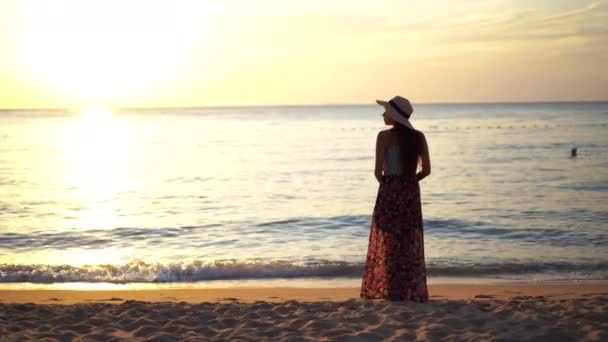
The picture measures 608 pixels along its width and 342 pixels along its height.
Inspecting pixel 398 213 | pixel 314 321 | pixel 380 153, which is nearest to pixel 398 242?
pixel 398 213

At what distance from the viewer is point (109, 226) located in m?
15.4

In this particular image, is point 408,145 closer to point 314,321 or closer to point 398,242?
point 398,242

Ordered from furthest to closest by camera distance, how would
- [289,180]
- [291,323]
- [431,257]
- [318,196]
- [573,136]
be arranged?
[573,136] → [289,180] → [318,196] → [431,257] → [291,323]

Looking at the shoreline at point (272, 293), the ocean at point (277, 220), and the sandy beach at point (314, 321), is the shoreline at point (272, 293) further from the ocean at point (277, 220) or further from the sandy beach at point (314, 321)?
the sandy beach at point (314, 321)

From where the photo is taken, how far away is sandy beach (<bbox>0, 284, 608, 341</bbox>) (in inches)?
235

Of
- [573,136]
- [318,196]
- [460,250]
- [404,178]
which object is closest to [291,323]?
[404,178]

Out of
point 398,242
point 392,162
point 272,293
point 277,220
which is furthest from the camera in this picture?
point 277,220

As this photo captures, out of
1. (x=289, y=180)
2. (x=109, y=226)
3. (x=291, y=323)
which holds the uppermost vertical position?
(x=289, y=180)

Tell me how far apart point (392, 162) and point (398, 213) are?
535 millimetres

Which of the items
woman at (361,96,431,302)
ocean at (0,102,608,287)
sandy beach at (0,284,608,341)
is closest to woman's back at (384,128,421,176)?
woman at (361,96,431,302)

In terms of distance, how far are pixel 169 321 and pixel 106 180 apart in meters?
20.1

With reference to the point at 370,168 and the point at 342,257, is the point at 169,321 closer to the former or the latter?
the point at 342,257

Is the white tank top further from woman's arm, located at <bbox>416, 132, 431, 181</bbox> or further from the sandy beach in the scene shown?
the sandy beach

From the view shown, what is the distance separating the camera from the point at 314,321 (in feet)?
21.2
